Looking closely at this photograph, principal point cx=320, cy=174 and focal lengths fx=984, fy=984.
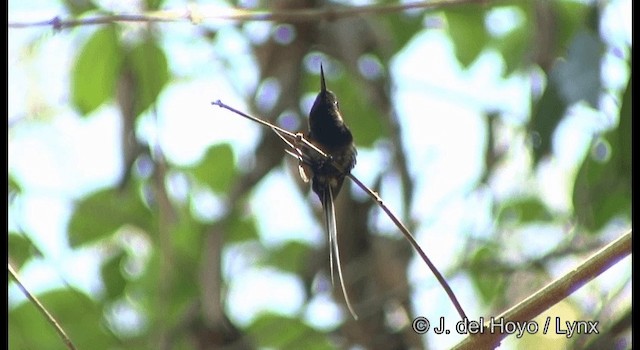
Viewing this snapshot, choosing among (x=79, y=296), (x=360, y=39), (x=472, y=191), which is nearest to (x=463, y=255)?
(x=472, y=191)

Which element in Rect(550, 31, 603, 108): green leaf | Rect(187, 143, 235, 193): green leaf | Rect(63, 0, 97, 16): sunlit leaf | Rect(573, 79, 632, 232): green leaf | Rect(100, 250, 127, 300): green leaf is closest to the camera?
Rect(550, 31, 603, 108): green leaf

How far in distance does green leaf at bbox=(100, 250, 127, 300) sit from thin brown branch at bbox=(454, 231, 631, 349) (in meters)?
2.22

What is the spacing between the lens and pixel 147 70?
368cm


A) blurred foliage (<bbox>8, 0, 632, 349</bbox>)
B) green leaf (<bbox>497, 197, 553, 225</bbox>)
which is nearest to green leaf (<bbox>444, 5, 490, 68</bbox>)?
blurred foliage (<bbox>8, 0, 632, 349</bbox>)

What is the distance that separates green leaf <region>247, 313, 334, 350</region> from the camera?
371 cm

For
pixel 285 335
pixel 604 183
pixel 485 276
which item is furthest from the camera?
pixel 485 276

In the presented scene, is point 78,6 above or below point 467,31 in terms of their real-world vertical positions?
below

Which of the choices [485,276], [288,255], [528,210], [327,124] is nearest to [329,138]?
[327,124]

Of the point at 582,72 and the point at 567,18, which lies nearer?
the point at 582,72

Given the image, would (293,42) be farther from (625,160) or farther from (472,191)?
(625,160)

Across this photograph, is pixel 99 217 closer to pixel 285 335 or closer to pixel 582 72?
pixel 285 335

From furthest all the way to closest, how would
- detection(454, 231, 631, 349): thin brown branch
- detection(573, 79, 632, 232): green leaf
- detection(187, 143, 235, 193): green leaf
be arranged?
detection(187, 143, 235, 193): green leaf < detection(573, 79, 632, 232): green leaf < detection(454, 231, 631, 349): thin brown branch

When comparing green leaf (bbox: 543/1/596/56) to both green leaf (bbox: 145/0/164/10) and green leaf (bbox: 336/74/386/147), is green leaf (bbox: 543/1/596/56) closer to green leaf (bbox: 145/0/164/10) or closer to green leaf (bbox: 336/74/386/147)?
green leaf (bbox: 336/74/386/147)

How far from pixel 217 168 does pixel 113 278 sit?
63cm
